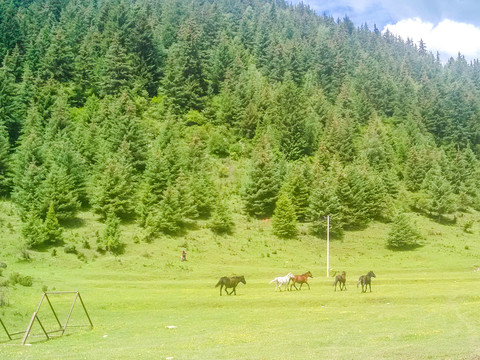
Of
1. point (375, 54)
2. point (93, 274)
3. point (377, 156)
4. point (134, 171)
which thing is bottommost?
point (93, 274)

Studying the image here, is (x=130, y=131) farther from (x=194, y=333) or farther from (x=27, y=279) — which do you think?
(x=194, y=333)

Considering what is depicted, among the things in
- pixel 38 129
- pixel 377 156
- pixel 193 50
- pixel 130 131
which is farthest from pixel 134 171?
Answer: pixel 377 156

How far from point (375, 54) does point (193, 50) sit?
361ft

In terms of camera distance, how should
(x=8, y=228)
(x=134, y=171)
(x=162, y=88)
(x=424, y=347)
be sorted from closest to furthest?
1. (x=424, y=347)
2. (x=8, y=228)
3. (x=134, y=171)
4. (x=162, y=88)

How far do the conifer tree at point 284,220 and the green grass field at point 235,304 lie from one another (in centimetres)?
231

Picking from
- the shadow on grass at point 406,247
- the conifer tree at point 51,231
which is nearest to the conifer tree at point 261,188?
the shadow on grass at point 406,247

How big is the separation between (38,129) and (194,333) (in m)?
75.7

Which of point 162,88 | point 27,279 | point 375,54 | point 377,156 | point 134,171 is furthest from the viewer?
point 375,54

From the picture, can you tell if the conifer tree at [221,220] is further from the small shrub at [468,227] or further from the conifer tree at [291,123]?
the small shrub at [468,227]

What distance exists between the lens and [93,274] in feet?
155

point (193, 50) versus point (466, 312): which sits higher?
point (193, 50)

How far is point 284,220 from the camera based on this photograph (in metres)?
72.0

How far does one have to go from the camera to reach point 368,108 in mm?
126438

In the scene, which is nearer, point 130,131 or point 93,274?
point 93,274
